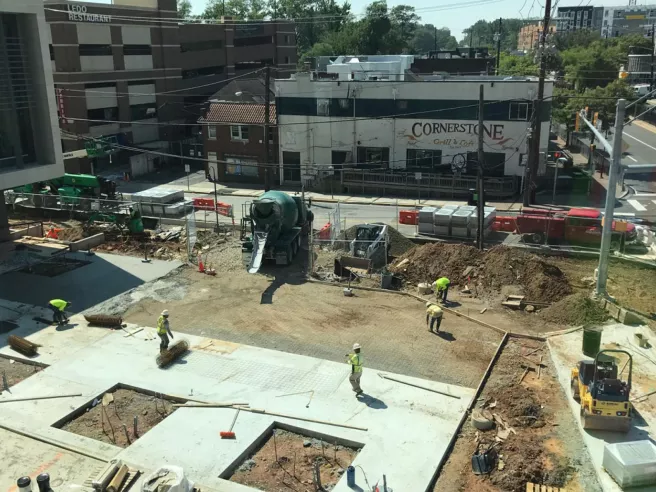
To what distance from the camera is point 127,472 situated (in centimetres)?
1430

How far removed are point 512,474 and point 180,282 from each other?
18116mm

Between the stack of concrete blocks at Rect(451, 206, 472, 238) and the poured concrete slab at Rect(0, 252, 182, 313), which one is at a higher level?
the stack of concrete blocks at Rect(451, 206, 472, 238)

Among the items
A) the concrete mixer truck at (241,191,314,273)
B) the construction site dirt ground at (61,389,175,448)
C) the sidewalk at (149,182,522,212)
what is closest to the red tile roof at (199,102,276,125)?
the sidewalk at (149,182,522,212)

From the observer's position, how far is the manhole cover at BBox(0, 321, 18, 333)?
2314cm

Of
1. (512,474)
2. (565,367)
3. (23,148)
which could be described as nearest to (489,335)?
(565,367)

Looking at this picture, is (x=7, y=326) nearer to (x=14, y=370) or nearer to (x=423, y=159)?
(x=14, y=370)

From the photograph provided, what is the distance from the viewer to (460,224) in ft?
112

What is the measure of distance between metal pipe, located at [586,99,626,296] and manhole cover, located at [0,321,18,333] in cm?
2243

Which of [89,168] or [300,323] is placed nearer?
[300,323]

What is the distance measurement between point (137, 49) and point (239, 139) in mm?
19070

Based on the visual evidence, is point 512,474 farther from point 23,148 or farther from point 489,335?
point 23,148

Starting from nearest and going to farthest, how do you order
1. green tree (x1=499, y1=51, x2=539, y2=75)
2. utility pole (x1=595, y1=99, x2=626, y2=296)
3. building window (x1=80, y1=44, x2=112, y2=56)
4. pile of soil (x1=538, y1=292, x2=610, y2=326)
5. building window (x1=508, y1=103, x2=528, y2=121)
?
1. utility pole (x1=595, y1=99, x2=626, y2=296)
2. pile of soil (x1=538, y1=292, x2=610, y2=326)
3. building window (x1=508, y1=103, x2=528, y2=121)
4. building window (x1=80, y1=44, x2=112, y2=56)
5. green tree (x1=499, y1=51, x2=539, y2=75)

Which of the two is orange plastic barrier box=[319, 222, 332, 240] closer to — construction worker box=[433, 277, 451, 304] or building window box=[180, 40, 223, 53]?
construction worker box=[433, 277, 451, 304]

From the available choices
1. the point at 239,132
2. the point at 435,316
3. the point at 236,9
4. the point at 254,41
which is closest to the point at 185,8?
the point at 236,9
